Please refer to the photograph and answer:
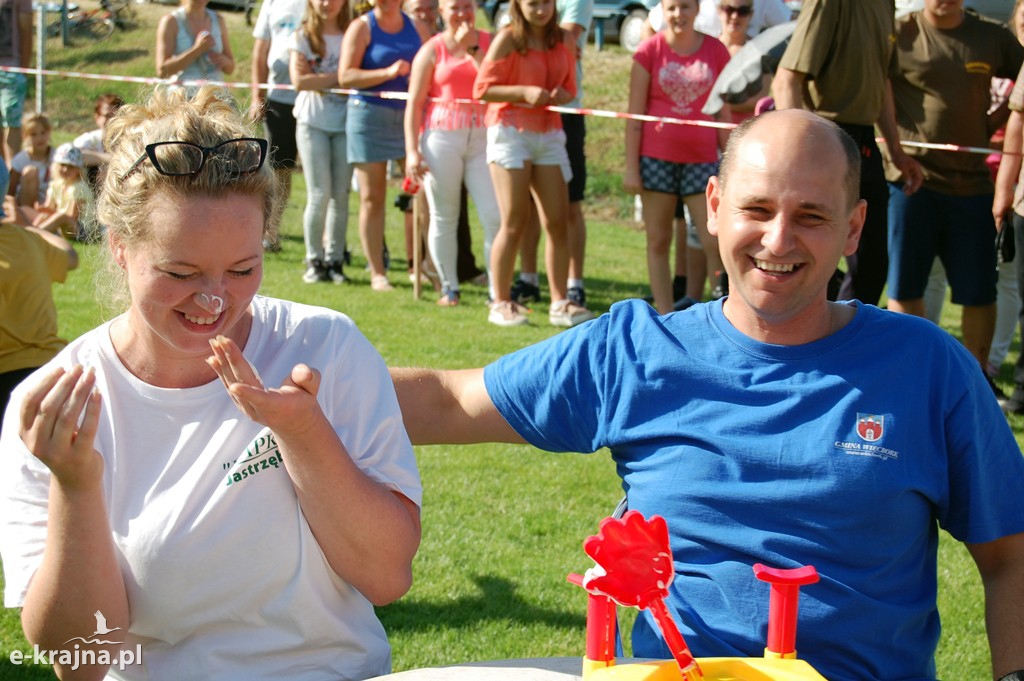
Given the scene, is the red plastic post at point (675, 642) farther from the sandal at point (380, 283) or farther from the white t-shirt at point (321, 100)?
the white t-shirt at point (321, 100)

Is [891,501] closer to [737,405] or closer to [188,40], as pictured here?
[737,405]

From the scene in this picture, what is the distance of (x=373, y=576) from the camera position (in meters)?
2.15

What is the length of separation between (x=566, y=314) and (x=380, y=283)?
1722 mm

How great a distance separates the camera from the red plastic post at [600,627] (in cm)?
173

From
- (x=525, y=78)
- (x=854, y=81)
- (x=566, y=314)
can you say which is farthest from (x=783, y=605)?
(x=525, y=78)

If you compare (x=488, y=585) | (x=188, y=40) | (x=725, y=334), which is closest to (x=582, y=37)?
(x=188, y=40)

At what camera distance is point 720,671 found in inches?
69.4

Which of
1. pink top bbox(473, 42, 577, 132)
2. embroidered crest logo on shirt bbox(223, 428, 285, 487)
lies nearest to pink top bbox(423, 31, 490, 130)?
pink top bbox(473, 42, 577, 132)

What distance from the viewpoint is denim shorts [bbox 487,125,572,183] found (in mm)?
7602

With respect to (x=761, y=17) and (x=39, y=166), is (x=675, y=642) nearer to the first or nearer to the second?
(x=761, y=17)

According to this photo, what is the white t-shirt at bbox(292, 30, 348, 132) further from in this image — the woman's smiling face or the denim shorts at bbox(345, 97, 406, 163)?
the woman's smiling face

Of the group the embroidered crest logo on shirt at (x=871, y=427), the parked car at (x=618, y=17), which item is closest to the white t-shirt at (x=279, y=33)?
the embroidered crest logo on shirt at (x=871, y=427)

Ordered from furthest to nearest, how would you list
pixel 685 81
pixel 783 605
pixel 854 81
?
pixel 685 81 → pixel 854 81 → pixel 783 605

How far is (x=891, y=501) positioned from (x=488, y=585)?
212cm
